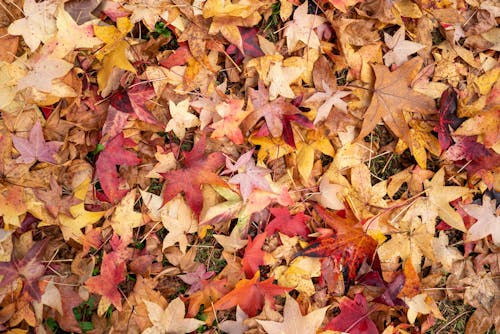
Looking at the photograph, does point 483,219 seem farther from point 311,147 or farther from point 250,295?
point 250,295

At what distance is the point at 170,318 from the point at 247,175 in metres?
0.54

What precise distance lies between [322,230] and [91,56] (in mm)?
982

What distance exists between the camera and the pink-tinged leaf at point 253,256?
165cm

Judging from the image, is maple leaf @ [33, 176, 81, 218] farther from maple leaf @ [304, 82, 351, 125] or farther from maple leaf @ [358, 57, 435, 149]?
maple leaf @ [358, 57, 435, 149]

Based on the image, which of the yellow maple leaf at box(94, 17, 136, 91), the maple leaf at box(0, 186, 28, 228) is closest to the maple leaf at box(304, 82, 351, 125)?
the yellow maple leaf at box(94, 17, 136, 91)

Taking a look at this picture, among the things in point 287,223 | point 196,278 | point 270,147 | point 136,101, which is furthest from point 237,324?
point 136,101

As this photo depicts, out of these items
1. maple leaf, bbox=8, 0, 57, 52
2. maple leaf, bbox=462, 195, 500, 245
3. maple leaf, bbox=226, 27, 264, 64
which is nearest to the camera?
maple leaf, bbox=8, 0, 57, 52

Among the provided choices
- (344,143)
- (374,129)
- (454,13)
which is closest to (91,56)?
(344,143)

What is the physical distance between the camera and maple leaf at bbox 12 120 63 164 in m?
1.57

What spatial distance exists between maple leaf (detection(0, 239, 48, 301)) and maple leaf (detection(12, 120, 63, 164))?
10.9 inches

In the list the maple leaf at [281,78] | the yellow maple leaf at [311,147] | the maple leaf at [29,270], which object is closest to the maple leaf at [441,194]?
the yellow maple leaf at [311,147]

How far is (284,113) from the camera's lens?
163cm

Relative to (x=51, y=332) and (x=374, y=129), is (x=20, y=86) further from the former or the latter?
(x=374, y=129)

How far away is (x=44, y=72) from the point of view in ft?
5.09
